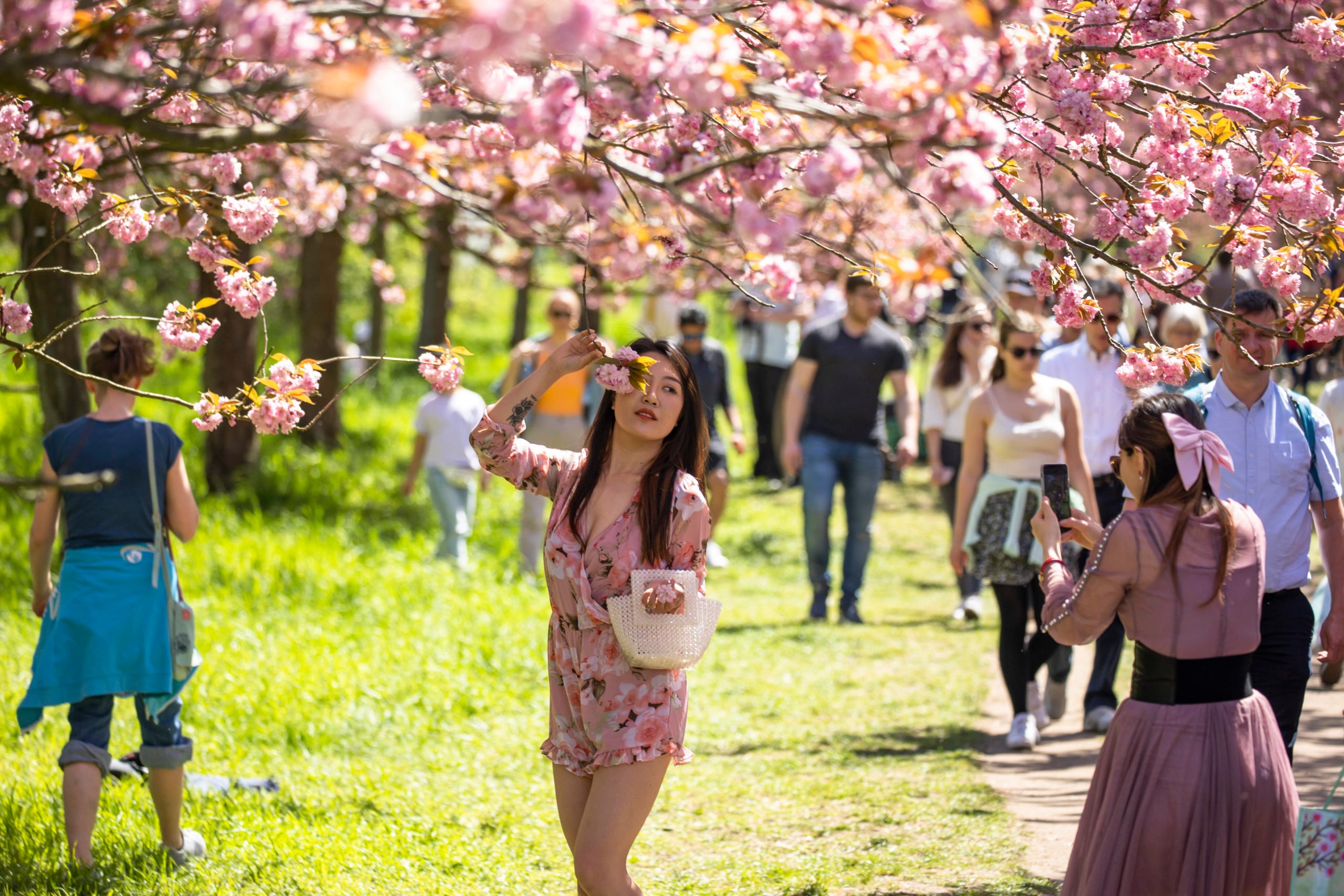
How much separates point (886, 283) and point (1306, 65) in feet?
24.4

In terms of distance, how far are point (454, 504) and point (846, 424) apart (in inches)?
112

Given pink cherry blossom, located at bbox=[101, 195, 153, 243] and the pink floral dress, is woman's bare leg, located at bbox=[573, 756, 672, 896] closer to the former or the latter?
the pink floral dress

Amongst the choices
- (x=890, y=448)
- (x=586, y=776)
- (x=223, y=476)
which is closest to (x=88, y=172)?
(x=586, y=776)

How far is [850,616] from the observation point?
8.98 m

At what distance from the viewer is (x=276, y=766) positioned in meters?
5.85

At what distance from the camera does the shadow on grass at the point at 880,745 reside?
6238 millimetres

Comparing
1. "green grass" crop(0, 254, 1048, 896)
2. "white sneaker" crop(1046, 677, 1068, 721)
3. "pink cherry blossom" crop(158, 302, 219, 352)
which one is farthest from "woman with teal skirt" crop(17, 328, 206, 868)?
"white sneaker" crop(1046, 677, 1068, 721)

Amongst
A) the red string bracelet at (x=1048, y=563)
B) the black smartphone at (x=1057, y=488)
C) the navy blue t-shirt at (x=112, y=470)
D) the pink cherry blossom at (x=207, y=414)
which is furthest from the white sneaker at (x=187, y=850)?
the black smartphone at (x=1057, y=488)

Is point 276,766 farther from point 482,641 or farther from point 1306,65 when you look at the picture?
point 1306,65

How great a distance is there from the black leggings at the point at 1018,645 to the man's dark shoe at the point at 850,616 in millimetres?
2555

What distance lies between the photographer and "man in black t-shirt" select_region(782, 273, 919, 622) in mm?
8680

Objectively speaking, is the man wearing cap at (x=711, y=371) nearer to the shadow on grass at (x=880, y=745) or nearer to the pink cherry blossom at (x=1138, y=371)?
the shadow on grass at (x=880, y=745)

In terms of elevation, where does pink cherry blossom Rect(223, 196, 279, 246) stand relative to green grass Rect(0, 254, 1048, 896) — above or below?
above

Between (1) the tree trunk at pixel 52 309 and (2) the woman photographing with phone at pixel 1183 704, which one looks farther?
(1) the tree trunk at pixel 52 309
